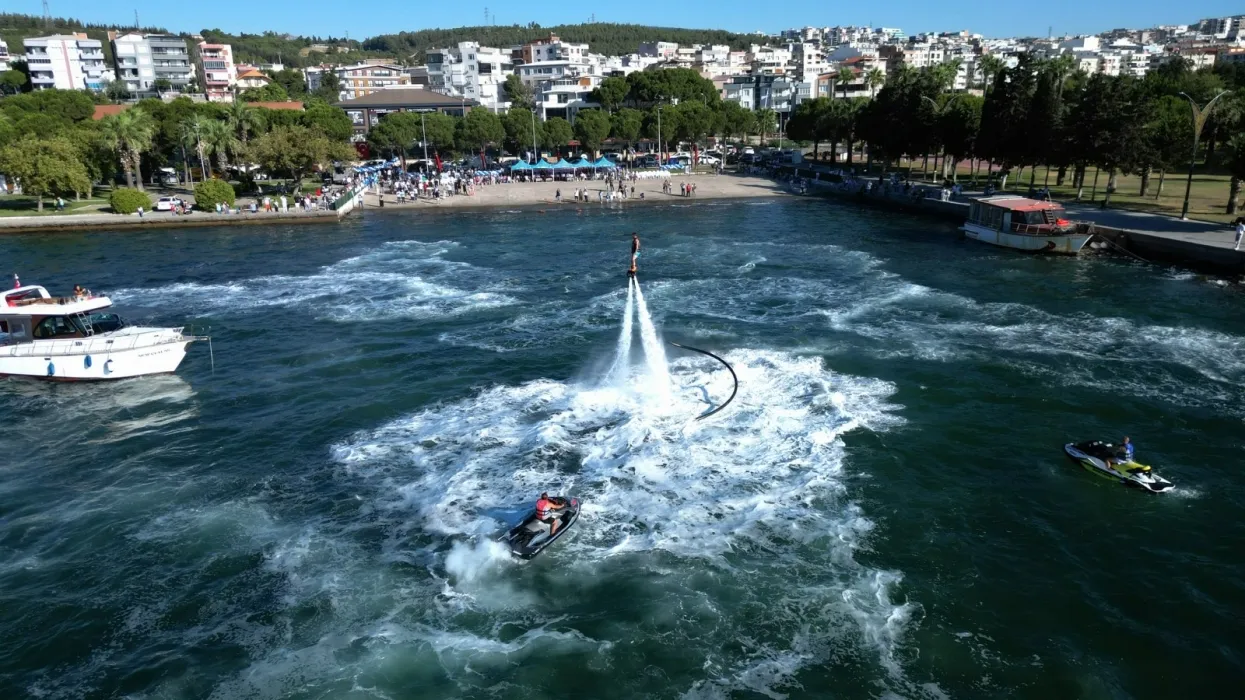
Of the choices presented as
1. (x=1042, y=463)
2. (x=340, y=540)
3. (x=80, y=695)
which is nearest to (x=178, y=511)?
(x=340, y=540)

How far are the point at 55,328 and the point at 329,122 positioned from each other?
75720mm

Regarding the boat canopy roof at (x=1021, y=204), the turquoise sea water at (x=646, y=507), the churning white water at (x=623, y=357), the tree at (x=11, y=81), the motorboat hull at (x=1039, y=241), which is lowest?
the turquoise sea water at (x=646, y=507)

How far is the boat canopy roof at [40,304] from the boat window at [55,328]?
418mm

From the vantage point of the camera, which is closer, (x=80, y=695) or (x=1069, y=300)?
(x=80, y=695)

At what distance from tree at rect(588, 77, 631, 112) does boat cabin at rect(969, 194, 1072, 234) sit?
299 feet

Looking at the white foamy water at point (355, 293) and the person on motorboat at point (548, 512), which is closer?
the person on motorboat at point (548, 512)

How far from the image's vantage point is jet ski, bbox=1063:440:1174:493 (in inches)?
886

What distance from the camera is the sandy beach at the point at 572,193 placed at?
274ft

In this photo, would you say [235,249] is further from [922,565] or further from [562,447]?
[922,565]

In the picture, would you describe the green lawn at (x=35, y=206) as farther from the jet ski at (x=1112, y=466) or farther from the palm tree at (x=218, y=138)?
the jet ski at (x=1112, y=466)

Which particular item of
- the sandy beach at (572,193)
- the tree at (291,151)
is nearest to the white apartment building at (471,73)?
the sandy beach at (572,193)

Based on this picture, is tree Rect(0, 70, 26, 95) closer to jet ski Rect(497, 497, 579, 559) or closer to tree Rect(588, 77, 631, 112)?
tree Rect(588, 77, 631, 112)

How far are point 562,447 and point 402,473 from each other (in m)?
5.01

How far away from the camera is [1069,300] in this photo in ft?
140
